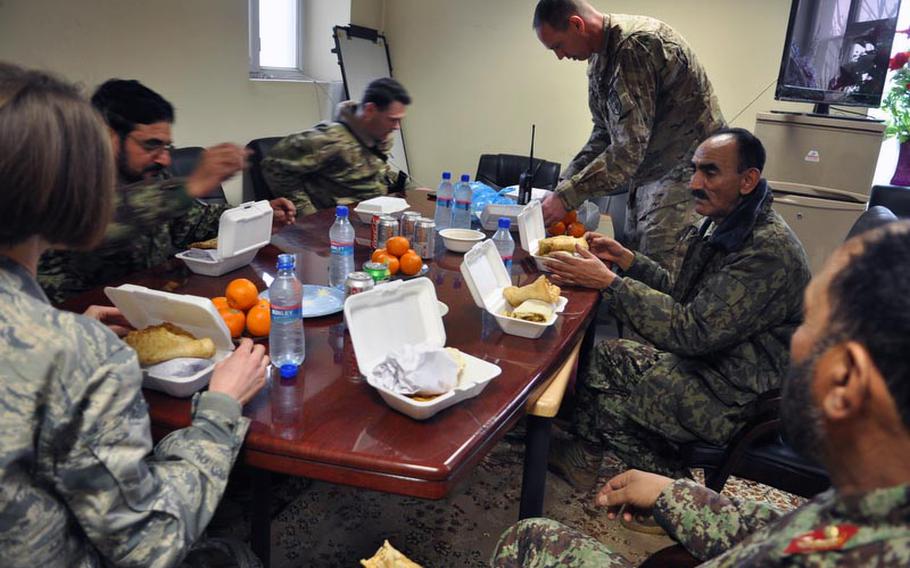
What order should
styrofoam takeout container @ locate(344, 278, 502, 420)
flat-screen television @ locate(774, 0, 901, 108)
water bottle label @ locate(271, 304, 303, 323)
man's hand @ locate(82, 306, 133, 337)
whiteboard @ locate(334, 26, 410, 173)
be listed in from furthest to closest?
1. whiteboard @ locate(334, 26, 410, 173)
2. flat-screen television @ locate(774, 0, 901, 108)
3. man's hand @ locate(82, 306, 133, 337)
4. water bottle label @ locate(271, 304, 303, 323)
5. styrofoam takeout container @ locate(344, 278, 502, 420)

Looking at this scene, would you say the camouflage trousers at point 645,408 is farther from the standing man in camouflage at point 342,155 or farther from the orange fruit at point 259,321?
the standing man in camouflage at point 342,155

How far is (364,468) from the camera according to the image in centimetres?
101

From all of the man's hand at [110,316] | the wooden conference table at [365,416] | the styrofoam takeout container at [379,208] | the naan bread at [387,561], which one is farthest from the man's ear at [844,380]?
the styrofoam takeout container at [379,208]

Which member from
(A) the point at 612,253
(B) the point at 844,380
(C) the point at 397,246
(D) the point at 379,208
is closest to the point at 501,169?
(D) the point at 379,208

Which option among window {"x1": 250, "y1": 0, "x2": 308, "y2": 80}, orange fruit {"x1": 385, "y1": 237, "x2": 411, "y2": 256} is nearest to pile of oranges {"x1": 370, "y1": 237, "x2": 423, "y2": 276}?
orange fruit {"x1": 385, "y1": 237, "x2": 411, "y2": 256}

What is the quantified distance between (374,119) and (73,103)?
2.10 metres

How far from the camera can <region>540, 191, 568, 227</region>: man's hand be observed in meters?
2.57

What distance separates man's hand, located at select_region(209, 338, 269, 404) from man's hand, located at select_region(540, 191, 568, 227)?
1.61 metres

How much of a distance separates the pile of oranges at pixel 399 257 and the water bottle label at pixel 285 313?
590mm

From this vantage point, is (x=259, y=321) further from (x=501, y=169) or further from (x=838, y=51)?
(x=838, y=51)

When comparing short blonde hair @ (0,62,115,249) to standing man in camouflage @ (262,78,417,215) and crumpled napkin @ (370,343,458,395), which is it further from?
standing man in camouflage @ (262,78,417,215)

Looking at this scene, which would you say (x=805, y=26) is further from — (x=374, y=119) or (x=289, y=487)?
(x=289, y=487)

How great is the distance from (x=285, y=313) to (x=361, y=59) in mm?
4053

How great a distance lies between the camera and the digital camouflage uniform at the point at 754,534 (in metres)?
0.65
